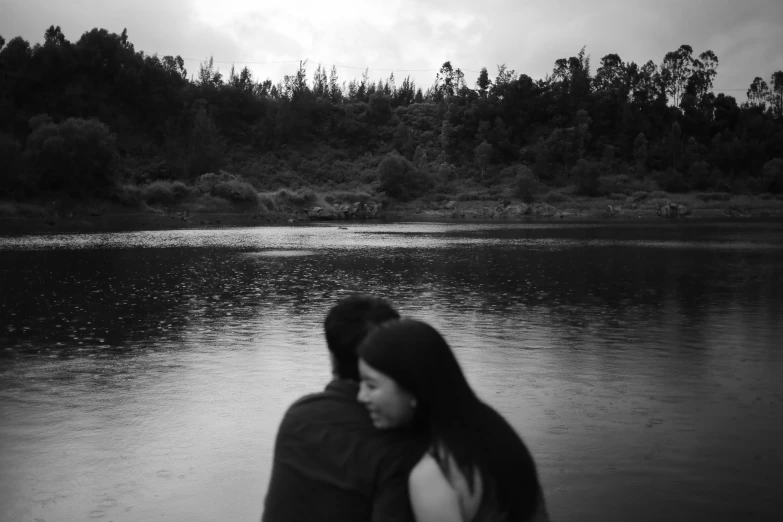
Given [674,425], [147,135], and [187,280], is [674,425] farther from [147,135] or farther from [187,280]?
[147,135]

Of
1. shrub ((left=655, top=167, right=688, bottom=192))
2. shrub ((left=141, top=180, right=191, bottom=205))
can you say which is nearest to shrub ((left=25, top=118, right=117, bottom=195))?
shrub ((left=141, top=180, right=191, bottom=205))

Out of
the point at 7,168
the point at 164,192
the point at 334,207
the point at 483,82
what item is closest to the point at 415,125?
the point at 483,82

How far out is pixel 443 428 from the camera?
2045 millimetres

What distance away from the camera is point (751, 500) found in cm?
555

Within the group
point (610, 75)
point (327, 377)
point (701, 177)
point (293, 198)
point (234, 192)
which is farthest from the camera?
point (610, 75)

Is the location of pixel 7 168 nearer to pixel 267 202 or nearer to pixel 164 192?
pixel 164 192

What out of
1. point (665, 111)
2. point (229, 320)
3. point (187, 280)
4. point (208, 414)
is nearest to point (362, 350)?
point (208, 414)

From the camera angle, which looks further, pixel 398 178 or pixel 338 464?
pixel 398 178

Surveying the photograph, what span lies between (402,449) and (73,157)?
7045cm

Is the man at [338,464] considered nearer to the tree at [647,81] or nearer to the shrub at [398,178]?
the shrub at [398,178]

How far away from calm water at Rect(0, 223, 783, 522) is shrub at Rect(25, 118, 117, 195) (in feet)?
158

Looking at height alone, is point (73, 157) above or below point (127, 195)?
above

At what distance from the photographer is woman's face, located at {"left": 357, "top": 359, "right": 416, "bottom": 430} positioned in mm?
2074

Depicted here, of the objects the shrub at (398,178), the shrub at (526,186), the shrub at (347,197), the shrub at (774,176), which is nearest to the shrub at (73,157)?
the shrub at (347,197)
